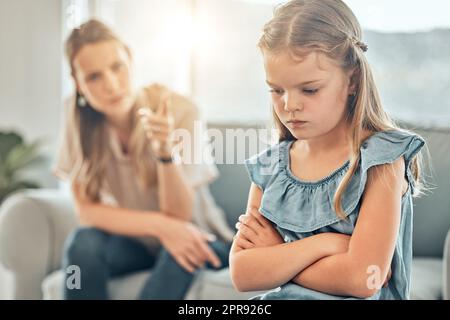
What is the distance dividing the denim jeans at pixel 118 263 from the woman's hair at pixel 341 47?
533 mm

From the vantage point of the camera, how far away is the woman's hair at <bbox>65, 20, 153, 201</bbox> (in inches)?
58.8

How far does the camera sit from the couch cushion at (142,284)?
1466mm

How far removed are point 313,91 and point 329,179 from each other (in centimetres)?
14

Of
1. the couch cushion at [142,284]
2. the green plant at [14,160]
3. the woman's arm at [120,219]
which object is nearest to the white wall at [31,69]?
the green plant at [14,160]

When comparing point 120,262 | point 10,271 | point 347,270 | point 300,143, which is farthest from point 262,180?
point 10,271

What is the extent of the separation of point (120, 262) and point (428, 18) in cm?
79

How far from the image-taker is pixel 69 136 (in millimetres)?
1547

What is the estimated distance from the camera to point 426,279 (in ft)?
4.46

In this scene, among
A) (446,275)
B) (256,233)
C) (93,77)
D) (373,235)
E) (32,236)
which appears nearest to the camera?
(373,235)

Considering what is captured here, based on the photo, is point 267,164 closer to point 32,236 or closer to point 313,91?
point 313,91

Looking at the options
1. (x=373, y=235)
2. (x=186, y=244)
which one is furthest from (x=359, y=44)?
(x=186, y=244)

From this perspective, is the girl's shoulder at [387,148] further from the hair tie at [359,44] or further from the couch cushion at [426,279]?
the couch cushion at [426,279]

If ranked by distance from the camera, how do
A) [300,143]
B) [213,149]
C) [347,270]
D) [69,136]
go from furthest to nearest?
[69,136] < [213,149] < [300,143] < [347,270]

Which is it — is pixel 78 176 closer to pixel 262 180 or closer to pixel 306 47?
pixel 262 180
